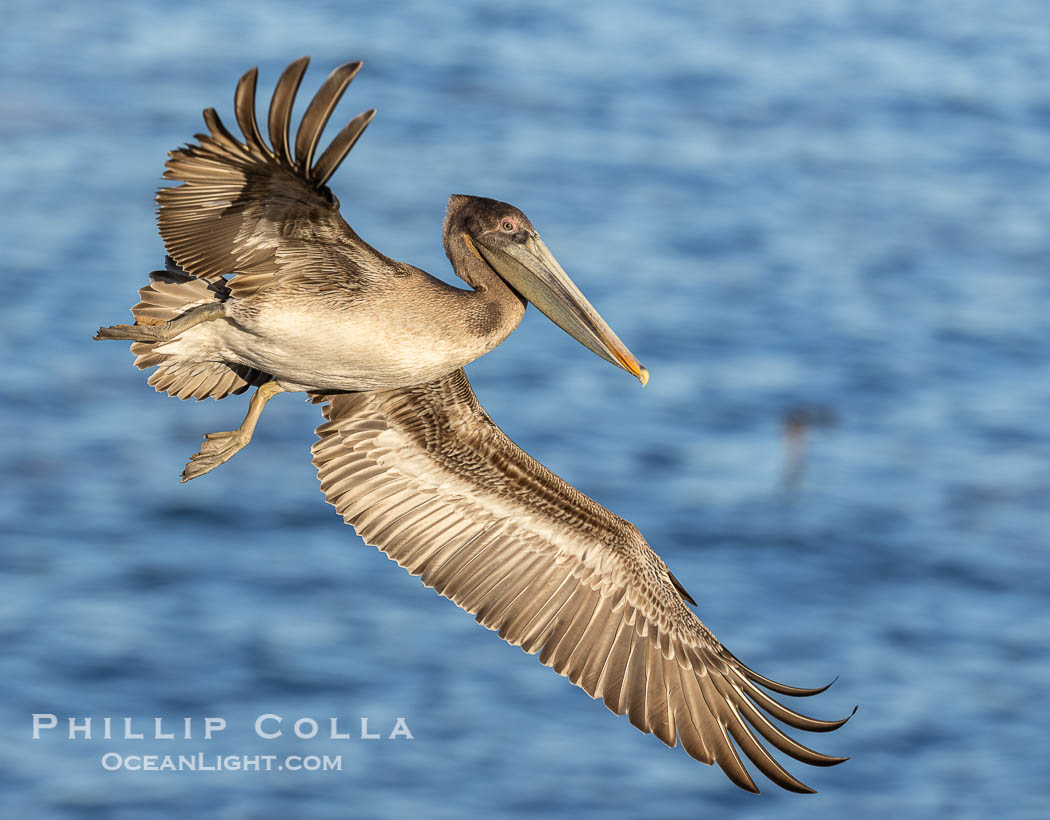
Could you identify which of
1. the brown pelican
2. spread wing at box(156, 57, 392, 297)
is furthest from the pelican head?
spread wing at box(156, 57, 392, 297)

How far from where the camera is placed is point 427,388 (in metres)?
14.2

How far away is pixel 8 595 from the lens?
6650 centimetres

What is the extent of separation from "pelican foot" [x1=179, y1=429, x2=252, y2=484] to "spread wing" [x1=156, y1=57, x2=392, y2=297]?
5.15ft

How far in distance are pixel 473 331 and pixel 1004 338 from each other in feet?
198

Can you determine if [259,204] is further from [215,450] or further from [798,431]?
[798,431]

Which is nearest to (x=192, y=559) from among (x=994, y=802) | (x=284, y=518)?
(x=284, y=518)

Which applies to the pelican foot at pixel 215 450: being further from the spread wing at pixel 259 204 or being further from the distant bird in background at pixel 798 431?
the distant bird in background at pixel 798 431

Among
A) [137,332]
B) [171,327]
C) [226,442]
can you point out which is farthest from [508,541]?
[137,332]

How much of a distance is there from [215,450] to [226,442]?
0.13 meters

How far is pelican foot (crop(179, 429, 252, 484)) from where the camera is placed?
43.3 ft

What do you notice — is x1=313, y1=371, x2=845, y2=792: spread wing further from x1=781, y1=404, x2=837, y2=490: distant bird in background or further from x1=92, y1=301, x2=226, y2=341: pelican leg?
x1=781, y1=404, x2=837, y2=490: distant bird in background

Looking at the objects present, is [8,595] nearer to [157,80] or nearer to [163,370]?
[157,80]

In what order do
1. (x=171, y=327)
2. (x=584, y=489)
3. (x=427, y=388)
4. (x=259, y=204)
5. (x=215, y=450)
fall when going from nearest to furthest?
(x=259, y=204)
(x=171, y=327)
(x=215, y=450)
(x=427, y=388)
(x=584, y=489)

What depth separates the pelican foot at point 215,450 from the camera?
1321 cm
